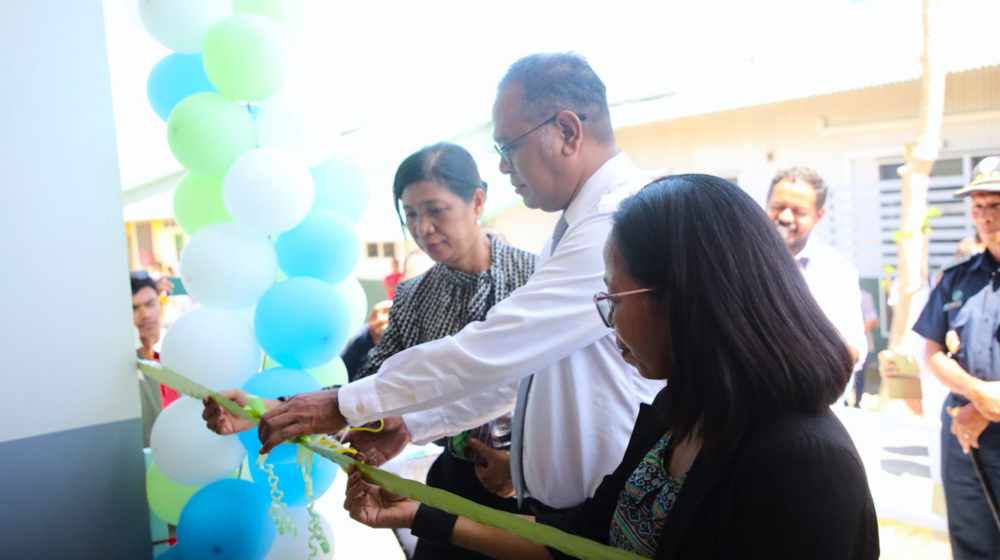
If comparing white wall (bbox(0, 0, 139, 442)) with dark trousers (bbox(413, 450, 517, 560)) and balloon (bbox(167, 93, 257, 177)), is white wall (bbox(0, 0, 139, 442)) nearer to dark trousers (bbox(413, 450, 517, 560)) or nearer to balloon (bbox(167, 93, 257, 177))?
balloon (bbox(167, 93, 257, 177))

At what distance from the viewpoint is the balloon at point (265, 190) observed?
192cm

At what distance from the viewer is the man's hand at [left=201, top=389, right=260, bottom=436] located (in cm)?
161

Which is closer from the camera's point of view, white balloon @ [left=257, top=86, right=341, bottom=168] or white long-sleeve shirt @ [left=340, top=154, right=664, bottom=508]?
white long-sleeve shirt @ [left=340, top=154, right=664, bottom=508]

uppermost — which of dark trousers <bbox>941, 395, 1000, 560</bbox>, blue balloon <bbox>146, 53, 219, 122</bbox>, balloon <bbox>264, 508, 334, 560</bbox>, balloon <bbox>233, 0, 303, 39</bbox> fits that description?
balloon <bbox>233, 0, 303, 39</bbox>

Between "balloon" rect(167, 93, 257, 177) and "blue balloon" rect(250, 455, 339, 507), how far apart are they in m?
0.98

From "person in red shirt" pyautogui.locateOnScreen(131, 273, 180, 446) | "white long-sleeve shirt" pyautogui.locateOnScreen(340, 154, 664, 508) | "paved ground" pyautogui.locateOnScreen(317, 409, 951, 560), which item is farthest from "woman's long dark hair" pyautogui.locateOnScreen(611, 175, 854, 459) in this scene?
"person in red shirt" pyautogui.locateOnScreen(131, 273, 180, 446)

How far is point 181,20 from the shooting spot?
1979 millimetres

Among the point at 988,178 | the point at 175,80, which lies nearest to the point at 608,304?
the point at 175,80

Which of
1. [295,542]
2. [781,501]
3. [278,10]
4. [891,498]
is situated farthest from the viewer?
[891,498]

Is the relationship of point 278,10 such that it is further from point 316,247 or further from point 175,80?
point 316,247

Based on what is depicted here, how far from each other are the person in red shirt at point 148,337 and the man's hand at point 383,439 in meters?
1.59

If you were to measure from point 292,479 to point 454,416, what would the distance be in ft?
2.47

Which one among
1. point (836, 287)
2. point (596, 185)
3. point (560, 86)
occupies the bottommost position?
point (836, 287)

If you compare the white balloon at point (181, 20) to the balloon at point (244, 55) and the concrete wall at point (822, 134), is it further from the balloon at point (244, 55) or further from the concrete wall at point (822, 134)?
the concrete wall at point (822, 134)
